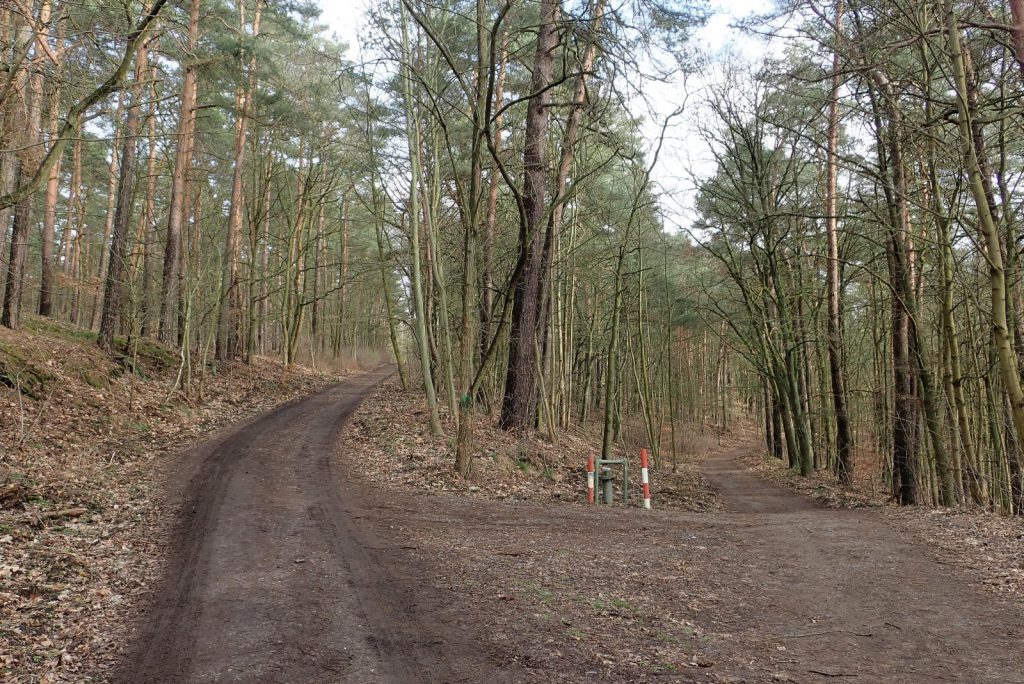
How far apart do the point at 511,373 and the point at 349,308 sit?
26419 millimetres

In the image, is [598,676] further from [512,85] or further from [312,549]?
[512,85]

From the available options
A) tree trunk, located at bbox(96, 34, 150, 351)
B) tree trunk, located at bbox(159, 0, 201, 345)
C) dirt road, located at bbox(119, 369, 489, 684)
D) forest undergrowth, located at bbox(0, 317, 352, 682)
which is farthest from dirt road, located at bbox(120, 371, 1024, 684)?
tree trunk, located at bbox(159, 0, 201, 345)

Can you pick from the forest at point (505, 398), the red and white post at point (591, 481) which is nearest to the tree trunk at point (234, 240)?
the forest at point (505, 398)

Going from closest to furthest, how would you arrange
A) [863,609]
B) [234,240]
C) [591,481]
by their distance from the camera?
1. [863,609]
2. [591,481]
3. [234,240]

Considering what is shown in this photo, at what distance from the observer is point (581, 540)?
23.5ft

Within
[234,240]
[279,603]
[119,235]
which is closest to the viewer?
[279,603]

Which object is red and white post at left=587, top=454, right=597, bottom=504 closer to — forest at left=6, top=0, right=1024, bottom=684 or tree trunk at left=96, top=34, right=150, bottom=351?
forest at left=6, top=0, right=1024, bottom=684

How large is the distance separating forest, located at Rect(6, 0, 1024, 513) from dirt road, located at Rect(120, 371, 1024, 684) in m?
2.78

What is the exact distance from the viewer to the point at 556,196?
1186cm

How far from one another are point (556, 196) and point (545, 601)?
847 centimetres

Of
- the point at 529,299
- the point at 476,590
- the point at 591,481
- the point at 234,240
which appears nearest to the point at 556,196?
the point at 529,299

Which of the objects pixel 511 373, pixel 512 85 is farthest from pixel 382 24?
pixel 511 373

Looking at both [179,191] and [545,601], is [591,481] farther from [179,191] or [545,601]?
[179,191]

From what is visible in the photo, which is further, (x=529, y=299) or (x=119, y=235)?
(x=119, y=235)
